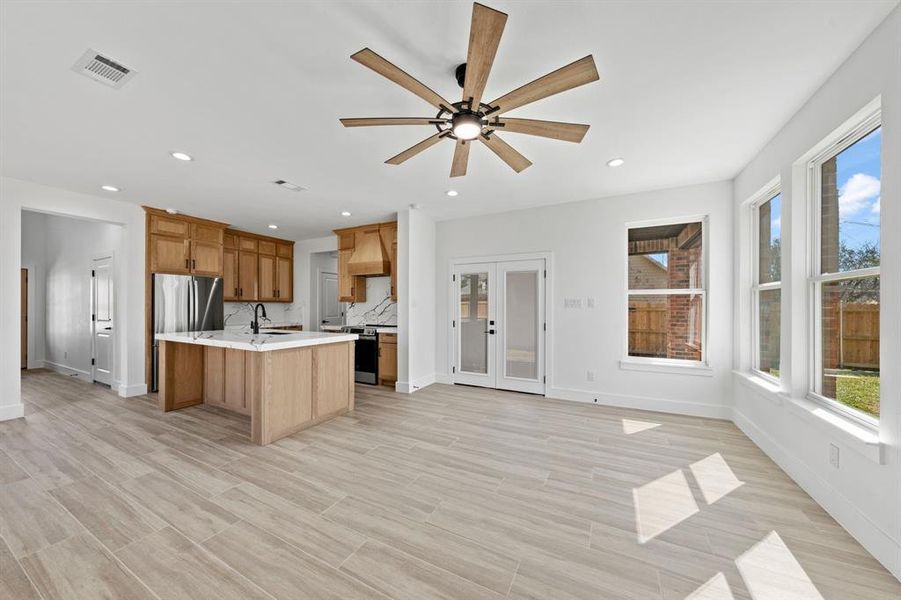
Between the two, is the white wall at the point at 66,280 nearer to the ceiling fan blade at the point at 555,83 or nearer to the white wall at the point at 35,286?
the white wall at the point at 35,286

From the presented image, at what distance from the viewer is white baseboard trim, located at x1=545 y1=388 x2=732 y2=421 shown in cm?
379

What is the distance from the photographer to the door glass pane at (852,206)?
1.98m

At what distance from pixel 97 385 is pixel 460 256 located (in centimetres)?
579

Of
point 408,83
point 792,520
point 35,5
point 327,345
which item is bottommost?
point 792,520

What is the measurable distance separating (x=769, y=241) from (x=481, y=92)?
10.4 feet

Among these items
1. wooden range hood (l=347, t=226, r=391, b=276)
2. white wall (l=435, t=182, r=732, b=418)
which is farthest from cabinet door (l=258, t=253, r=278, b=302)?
white wall (l=435, t=182, r=732, b=418)

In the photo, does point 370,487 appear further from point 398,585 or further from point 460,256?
point 460,256

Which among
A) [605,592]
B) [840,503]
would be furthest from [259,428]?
[840,503]

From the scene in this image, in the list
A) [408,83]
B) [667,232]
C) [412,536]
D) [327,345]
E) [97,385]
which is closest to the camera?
[408,83]

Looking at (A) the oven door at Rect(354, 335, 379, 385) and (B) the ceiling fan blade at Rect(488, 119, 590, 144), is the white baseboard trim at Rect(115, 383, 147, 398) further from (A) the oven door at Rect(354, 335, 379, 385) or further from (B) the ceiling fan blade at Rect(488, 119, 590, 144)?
(B) the ceiling fan blade at Rect(488, 119, 590, 144)

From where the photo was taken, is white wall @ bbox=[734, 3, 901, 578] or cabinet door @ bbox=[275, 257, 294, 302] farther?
cabinet door @ bbox=[275, 257, 294, 302]

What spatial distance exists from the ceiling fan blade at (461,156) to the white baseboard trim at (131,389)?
508cm

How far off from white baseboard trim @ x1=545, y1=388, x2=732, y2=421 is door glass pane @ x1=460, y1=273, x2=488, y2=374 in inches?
44.6

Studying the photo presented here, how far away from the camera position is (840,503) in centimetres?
199
